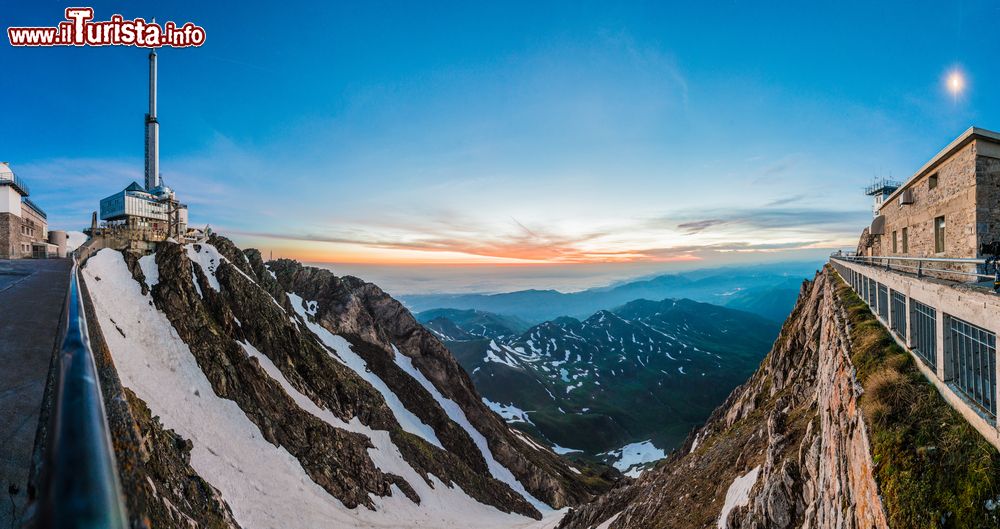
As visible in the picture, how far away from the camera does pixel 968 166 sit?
15719mm

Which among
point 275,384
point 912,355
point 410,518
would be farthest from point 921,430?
point 275,384

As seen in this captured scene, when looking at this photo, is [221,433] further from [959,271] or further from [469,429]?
[959,271]

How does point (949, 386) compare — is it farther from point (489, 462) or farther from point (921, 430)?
point (489, 462)

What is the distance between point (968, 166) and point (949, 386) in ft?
45.8

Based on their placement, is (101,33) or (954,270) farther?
(101,33)

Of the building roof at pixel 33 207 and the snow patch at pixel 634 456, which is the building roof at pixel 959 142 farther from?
the snow patch at pixel 634 456

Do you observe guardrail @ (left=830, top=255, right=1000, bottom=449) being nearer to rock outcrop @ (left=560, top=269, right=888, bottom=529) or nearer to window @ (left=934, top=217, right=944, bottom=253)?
rock outcrop @ (left=560, top=269, right=888, bottom=529)

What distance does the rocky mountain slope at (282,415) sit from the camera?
1024 inches

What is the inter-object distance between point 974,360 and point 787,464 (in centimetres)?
765

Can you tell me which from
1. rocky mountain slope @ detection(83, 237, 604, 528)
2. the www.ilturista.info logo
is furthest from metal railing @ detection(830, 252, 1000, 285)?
the www.ilturista.info logo

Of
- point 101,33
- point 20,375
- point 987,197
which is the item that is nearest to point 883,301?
point 987,197

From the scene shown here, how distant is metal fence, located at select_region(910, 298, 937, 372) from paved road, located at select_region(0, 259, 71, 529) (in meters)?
15.7

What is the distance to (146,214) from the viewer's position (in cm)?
5103

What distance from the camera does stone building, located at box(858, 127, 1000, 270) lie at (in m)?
15.2
